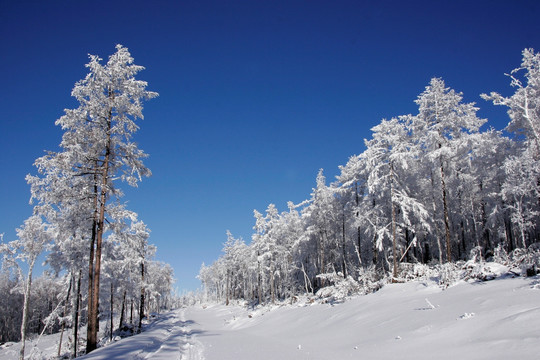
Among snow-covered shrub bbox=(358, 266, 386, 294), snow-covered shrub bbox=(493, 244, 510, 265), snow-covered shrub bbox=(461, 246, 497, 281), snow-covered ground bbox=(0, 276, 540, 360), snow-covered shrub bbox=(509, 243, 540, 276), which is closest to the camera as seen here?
snow-covered ground bbox=(0, 276, 540, 360)

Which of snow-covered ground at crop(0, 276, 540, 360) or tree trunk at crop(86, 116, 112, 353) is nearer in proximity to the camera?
snow-covered ground at crop(0, 276, 540, 360)

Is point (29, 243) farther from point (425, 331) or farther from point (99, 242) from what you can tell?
point (425, 331)

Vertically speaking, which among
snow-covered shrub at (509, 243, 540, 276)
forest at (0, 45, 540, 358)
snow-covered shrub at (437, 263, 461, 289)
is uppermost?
forest at (0, 45, 540, 358)

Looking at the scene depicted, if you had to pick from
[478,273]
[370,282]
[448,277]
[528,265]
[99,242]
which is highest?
[99,242]

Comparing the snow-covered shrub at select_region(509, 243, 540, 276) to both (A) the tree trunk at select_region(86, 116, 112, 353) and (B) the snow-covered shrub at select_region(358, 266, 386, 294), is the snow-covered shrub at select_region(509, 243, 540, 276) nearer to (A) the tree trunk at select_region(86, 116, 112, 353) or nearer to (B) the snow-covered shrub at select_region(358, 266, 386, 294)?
(B) the snow-covered shrub at select_region(358, 266, 386, 294)

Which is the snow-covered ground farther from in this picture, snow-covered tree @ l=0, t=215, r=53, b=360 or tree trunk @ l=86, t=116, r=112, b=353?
snow-covered tree @ l=0, t=215, r=53, b=360

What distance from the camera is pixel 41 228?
79.7 ft

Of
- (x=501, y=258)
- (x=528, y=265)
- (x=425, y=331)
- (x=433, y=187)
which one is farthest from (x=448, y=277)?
(x=433, y=187)

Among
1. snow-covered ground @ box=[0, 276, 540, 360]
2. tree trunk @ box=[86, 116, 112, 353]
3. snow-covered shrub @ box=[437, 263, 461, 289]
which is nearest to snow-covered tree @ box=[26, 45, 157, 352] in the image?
tree trunk @ box=[86, 116, 112, 353]

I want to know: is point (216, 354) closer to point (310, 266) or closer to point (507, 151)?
point (507, 151)

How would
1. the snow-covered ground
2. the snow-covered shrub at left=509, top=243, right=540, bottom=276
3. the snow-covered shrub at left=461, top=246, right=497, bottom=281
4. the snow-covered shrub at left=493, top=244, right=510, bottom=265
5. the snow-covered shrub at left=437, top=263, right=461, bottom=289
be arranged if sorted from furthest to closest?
the snow-covered shrub at left=437, top=263, right=461, bottom=289 → the snow-covered shrub at left=493, top=244, right=510, bottom=265 → the snow-covered shrub at left=461, top=246, right=497, bottom=281 → the snow-covered shrub at left=509, top=243, right=540, bottom=276 → the snow-covered ground

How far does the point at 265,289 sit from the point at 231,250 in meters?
11.7

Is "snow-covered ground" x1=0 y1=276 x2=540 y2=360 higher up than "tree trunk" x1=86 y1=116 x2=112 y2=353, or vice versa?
"tree trunk" x1=86 y1=116 x2=112 y2=353

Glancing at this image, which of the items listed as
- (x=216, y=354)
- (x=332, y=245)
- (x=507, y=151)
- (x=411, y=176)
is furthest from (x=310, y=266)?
(x=216, y=354)
